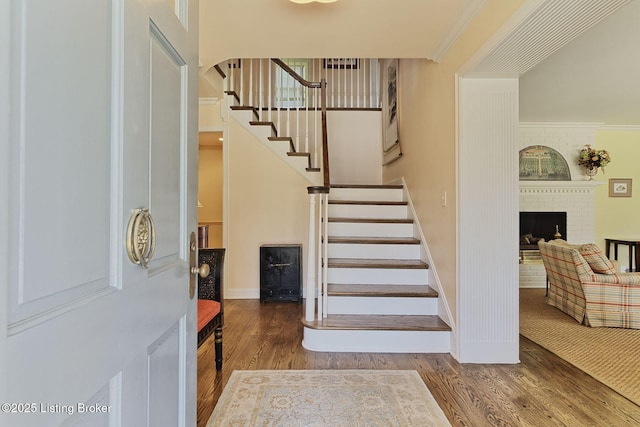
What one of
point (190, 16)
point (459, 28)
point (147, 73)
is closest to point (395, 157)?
point (459, 28)

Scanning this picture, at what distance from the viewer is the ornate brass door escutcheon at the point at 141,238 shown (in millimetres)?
664

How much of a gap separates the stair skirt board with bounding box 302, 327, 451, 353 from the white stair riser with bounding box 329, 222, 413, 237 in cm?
136

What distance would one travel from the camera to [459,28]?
7.79 feet

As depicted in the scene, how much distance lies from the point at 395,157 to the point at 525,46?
2.66 m

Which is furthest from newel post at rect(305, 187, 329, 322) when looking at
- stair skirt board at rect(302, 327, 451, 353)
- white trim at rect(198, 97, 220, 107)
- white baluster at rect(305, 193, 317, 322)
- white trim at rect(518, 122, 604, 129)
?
white trim at rect(518, 122, 604, 129)

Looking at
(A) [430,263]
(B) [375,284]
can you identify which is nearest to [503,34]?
(A) [430,263]

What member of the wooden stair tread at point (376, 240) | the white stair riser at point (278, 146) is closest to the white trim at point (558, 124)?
the wooden stair tread at point (376, 240)

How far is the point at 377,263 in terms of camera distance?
3314 mm

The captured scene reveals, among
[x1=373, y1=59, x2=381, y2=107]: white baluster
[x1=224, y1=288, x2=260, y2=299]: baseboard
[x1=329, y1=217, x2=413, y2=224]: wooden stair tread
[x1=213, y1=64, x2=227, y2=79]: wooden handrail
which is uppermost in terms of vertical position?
[x1=373, y1=59, x2=381, y2=107]: white baluster

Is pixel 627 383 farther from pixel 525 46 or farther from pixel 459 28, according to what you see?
pixel 459 28

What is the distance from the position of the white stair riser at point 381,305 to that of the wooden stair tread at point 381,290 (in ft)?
0.15

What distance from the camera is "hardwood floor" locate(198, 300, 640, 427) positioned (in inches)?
72.2

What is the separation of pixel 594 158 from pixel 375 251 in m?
4.40

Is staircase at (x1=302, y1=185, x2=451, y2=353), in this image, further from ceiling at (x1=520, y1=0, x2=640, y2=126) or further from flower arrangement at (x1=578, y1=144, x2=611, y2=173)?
flower arrangement at (x1=578, y1=144, x2=611, y2=173)
